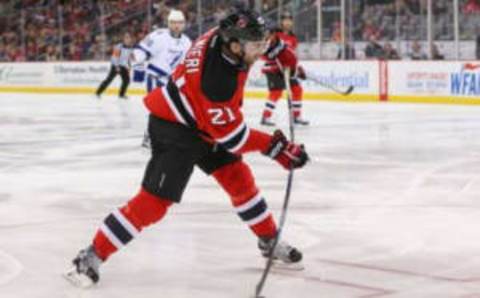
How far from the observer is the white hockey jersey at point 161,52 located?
11.5 metres

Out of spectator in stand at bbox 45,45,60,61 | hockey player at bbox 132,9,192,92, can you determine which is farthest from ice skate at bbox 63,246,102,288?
spectator in stand at bbox 45,45,60,61

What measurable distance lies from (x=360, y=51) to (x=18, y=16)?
12.6 metres

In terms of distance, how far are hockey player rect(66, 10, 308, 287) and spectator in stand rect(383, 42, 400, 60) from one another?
49.8ft

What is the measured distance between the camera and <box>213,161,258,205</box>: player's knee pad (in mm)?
4949

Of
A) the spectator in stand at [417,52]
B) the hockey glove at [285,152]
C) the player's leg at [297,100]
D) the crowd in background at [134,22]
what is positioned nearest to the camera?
the hockey glove at [285,152]

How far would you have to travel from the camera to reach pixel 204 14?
23672 mm

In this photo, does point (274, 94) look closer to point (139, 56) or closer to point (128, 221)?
point (139, 56)

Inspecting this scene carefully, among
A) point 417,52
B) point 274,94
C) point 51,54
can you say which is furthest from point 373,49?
point 51,54

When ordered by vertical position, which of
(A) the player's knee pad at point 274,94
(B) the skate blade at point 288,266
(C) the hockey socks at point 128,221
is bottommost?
(B) the skate blade at point 288,266

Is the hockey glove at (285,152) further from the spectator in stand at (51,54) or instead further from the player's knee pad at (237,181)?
the spectator in stand at (51,54)

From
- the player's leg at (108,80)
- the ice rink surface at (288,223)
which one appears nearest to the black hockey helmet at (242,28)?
the ice rink surface at (288,223)

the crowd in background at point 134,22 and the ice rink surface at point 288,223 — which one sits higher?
the crowd in background at point 134,22

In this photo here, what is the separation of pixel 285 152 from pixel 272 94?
10.2 meters

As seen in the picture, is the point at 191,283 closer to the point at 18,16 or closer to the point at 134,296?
the point at 134,296
